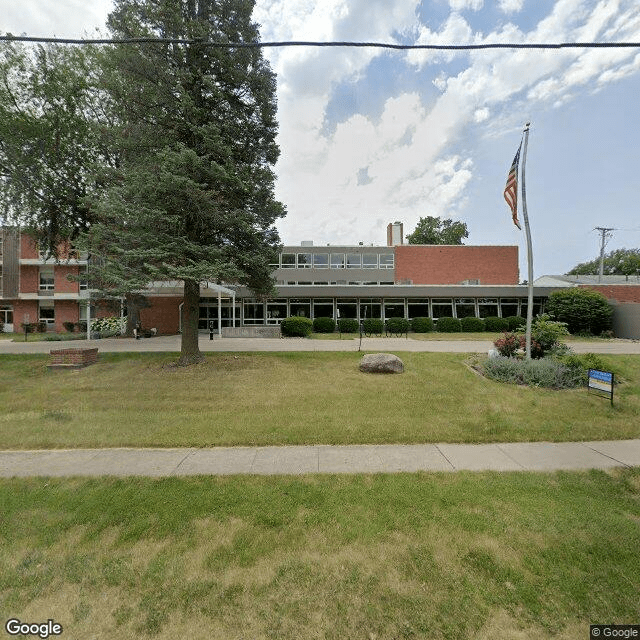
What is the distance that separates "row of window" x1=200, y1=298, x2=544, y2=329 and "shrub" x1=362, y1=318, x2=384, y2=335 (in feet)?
8.40

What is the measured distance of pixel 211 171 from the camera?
899 cm

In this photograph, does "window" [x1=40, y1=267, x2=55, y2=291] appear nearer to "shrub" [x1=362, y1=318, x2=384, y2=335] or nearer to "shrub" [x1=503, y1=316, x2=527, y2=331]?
"shrub" [x1=362, y1=318, x2=384, y2=335]

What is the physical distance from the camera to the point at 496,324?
24062 mm

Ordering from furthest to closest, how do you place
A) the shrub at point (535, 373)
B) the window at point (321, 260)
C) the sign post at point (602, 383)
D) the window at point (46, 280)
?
the window at point (321, 260), the window at point (46, 280), the shrub at point (535, 373), the sign post at point (602, 383)

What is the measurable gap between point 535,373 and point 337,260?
2244 cm

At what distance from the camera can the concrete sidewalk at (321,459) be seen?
4.46 metres

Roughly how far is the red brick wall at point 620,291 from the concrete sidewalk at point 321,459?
81.0 ft

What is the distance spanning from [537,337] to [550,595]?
34.1ft

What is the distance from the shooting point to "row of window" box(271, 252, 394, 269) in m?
29.4

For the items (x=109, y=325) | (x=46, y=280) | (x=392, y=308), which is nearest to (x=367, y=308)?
(x=392, y=308)

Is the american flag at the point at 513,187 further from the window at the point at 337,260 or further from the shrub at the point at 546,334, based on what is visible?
the window at the point at 337,260

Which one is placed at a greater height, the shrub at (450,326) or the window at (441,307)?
the window at (441,307)

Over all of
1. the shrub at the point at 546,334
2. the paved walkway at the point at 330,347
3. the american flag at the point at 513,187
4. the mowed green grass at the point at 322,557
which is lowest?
the mowed green grass at the point at 322,557

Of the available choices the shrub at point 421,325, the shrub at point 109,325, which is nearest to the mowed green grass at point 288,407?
the shrub at point 421,325
